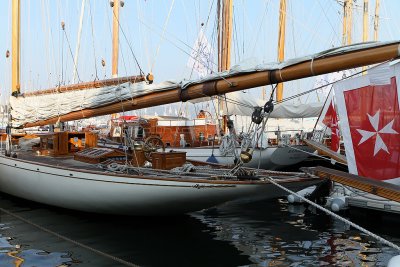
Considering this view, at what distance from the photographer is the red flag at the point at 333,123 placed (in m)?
12.5

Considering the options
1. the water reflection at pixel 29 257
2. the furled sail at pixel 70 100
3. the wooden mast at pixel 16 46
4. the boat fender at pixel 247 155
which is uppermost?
the wooden mast at pixel 16 46

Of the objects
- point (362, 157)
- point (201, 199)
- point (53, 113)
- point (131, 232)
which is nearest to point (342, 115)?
point (362, 157)

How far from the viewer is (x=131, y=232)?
9133mm

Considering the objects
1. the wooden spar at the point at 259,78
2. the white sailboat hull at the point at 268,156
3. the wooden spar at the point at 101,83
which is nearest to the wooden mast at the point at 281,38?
the white sailboat hull at the point at 268,156

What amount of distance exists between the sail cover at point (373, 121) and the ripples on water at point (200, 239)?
Result: 2.04 meters

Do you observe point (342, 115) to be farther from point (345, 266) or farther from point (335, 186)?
point (335, 186)

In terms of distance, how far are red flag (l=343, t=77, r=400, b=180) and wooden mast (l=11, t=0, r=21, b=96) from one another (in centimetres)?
1171

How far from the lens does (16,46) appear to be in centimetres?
1495

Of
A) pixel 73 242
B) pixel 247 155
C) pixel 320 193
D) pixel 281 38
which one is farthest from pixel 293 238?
pixel 281 38


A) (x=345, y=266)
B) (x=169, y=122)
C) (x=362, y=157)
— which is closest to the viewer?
(x=362, y=157)

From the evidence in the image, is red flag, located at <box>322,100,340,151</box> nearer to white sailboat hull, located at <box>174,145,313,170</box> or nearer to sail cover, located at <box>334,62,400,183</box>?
white sailboat hull, located at <box>174,145,313,170</box>

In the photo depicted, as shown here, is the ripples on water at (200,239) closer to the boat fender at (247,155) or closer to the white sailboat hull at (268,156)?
the boat fender at (247,155)

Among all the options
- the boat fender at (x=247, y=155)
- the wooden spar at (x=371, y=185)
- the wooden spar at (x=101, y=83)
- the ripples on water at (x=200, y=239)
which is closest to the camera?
the wooden spar at (x=371, y=185)

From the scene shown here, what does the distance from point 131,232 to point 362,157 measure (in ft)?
16.1
